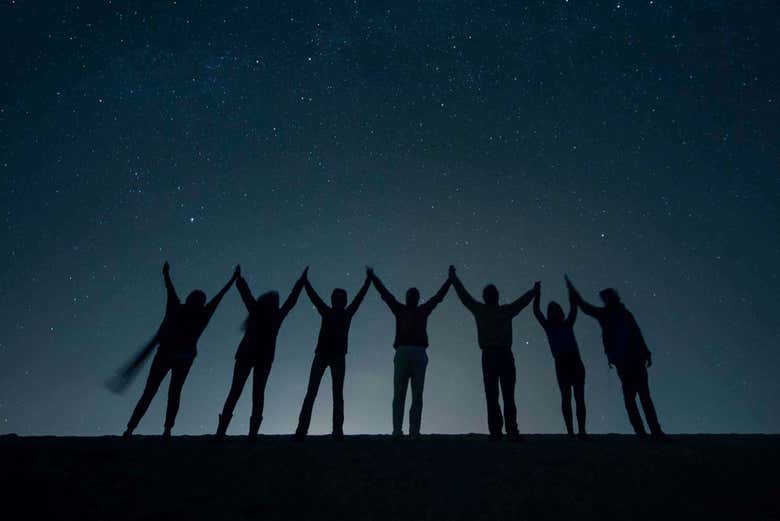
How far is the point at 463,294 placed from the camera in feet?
28.3

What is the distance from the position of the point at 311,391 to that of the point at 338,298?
5.23 feet

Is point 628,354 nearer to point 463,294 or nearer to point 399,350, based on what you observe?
point 463,294

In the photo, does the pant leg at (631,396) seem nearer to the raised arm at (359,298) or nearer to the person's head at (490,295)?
the person's head at (490,295)

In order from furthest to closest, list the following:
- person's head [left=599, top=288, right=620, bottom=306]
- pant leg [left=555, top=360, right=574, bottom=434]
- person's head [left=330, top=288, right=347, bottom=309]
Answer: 1. person's head [left=599, top=288, right=620, bottom=306]
2. person's head [left=330, top=288, right=347, bottom=309]
3. pant leg [left=555, top=360, right=574, bottom=434]

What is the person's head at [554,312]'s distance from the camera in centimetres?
855

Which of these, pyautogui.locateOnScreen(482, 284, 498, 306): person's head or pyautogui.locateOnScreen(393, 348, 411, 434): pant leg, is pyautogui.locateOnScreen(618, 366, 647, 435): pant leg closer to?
pyautogui.locateOnScreen(482, 284, 498, 306): person's head

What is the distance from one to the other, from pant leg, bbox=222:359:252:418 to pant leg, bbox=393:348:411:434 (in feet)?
7.52

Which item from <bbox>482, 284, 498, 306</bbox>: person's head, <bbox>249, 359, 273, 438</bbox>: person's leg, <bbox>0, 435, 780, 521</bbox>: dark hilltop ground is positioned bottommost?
<bbox>0, 435, 780, 521</bbox>: dark hilltop ground

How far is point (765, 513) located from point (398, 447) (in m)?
3.97

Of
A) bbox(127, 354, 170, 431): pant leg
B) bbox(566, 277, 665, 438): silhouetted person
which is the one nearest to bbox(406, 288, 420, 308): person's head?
bbox(566, 277, 665, 438): silhouetted person

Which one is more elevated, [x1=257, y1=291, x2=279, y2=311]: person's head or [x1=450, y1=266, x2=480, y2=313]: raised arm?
[x1=450, y1=266, x2=480, y2=313]: raised arm

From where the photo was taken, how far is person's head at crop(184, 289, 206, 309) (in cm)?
809

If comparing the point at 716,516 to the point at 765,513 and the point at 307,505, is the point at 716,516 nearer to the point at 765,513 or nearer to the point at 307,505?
the point at 765,513

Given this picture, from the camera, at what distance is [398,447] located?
6539 mm
